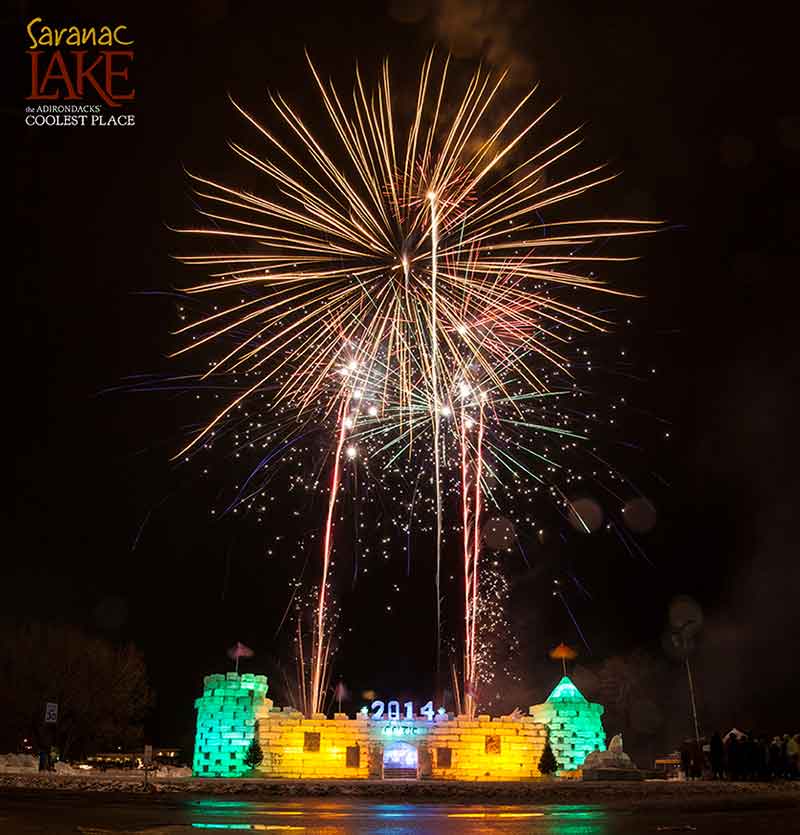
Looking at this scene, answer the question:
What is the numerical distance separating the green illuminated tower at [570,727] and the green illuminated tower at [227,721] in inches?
591

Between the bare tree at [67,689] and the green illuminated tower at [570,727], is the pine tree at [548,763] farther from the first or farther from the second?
the bare tree at [67,689]

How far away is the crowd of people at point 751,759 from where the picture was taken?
31734 mm

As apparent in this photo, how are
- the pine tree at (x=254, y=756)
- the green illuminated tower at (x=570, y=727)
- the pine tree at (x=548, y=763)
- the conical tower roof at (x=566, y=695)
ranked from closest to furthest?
the pine tree at (x=548, y=763) → the pine tree at (x=254, y=756) → the green illuminated tower at (x=570, y=727) → the conical tower roof at (x=566, y=695)

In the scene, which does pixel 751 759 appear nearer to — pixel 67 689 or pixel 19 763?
pixel 19 763

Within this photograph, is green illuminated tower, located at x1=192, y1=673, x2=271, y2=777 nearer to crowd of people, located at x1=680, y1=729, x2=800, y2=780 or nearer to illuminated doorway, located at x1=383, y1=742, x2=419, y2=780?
illuminated doorway, located at x1=383, y1=742, x2=419, y2=780

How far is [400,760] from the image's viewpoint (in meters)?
43.8

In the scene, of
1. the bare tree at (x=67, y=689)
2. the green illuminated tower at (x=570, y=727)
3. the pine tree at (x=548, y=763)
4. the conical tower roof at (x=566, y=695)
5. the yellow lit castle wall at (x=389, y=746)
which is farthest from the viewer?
the bare tree at (x=67, y=689)

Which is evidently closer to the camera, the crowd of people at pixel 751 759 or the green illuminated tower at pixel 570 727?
the crowd of people at pixel 751 759

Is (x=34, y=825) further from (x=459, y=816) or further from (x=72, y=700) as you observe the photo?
(x=72, y=700)

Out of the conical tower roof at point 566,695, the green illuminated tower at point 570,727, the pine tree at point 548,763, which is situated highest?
the conical tower roof at point 566,695

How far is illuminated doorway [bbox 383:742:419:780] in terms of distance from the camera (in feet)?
143

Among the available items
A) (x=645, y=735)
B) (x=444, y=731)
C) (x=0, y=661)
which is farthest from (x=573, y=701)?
(x=0, y=661)

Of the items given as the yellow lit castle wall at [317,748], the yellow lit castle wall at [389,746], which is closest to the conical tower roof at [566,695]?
the yellow lit castle wall at [389,746]

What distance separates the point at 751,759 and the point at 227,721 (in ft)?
88.8
